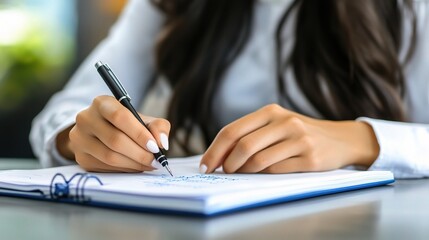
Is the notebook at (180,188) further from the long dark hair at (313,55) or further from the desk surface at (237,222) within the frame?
the long dark hair at (313,55)

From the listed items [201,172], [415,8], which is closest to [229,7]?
[415,8]

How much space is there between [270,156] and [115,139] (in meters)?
0.18

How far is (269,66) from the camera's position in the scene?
1.37 meters

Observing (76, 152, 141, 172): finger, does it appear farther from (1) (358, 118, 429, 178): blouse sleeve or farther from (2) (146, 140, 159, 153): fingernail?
(1) (358, 118, 429, 178): blouse sleeve

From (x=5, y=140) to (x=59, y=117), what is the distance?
1565 mm

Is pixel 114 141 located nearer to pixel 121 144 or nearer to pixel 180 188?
pixel 121 144

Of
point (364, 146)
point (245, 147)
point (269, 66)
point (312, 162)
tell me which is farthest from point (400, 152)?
point (269, 66)

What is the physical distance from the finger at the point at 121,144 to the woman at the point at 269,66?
25 cm

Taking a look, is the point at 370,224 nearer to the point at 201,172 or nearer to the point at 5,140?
the point at 201,172

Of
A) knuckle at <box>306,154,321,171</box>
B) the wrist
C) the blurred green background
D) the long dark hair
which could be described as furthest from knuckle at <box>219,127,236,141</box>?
the blurred green background

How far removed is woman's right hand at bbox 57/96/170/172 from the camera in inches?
28.5

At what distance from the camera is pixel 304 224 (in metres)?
0.53

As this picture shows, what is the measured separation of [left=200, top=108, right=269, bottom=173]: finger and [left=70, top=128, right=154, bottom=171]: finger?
64mm

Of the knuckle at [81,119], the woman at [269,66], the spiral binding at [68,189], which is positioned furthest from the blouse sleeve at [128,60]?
the spiral binding at [68,189]
